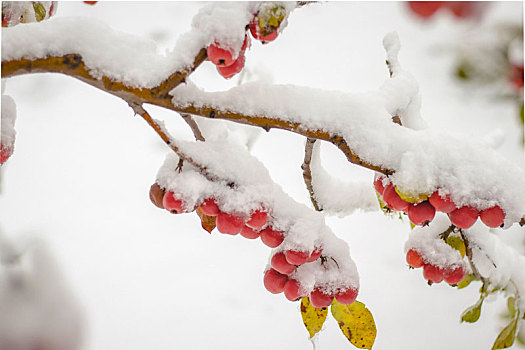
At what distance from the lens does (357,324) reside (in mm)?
490

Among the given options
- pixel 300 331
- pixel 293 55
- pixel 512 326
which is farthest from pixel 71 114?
pixel 512 326

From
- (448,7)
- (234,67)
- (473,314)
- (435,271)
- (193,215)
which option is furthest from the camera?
(193,215)

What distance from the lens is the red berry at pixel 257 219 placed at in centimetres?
41

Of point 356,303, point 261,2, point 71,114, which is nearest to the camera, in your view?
point 261,2

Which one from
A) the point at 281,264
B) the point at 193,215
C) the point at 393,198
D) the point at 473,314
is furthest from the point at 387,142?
the point at 193,215

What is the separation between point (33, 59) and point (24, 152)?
61cm

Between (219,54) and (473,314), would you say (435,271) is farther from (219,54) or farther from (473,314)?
(219,54)

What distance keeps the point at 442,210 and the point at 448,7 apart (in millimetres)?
185

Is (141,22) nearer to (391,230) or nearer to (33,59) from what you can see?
(33,59)

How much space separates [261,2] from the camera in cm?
34

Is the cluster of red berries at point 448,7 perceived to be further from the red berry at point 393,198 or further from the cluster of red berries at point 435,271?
the cluster of red berries at point 435,271

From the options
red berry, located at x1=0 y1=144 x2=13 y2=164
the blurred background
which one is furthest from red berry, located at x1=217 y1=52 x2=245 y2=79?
the blurred background

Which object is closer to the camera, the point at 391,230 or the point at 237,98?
the point at 237,98

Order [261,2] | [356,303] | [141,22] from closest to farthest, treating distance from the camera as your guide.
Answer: [261,2], [356,303], [141,22]
